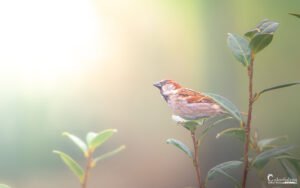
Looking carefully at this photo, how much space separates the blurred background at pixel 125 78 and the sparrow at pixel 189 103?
0.13 metres

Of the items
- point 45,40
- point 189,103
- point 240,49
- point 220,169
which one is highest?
point 45,40

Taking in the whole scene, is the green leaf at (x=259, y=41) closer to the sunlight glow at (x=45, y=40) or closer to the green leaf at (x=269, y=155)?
the green leaf at (x=269, y=155)

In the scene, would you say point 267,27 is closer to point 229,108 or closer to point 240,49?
point 240,49

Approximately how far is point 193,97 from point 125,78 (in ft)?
0.84

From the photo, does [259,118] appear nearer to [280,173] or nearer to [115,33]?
[280,173]

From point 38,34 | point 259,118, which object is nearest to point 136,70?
point 38,34

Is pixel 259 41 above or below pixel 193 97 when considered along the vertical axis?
above

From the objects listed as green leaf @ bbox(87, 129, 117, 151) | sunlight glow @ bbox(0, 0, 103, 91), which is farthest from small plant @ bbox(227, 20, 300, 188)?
sunlight glow @ bbox(0, 0, 103, 91)

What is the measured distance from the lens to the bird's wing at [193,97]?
0.84 m

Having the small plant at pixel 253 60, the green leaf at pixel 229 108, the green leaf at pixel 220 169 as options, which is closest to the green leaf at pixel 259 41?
the small plant at pixel 253 60

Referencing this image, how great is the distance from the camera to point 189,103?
842mm

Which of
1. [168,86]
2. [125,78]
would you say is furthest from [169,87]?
[125,78]

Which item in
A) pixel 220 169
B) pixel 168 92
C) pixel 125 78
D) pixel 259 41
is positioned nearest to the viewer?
pixel 259 41

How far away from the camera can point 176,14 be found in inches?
41.2
